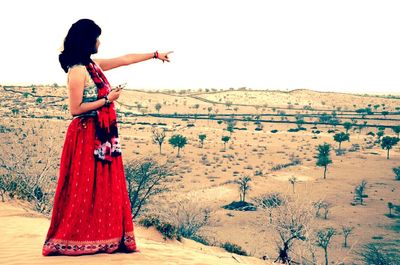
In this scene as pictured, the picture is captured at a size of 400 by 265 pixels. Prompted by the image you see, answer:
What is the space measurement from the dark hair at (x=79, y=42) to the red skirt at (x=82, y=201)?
0.57 metres

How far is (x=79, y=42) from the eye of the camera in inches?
151

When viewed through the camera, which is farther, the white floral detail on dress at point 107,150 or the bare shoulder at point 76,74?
the white floral detail on dress at point 107,150

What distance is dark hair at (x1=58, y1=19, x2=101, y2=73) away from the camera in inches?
150

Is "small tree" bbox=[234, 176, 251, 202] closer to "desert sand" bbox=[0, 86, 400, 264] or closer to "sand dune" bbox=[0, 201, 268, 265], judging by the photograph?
"desert sand" bbox=[0, 86, 400, 264]

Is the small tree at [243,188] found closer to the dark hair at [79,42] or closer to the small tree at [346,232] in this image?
the small tree at [346,232]

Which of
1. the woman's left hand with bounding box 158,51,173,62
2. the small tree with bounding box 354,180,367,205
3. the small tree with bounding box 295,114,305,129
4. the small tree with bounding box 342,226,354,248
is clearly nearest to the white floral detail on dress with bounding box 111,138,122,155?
the woman's left hand with bounding box 158,51,173,62

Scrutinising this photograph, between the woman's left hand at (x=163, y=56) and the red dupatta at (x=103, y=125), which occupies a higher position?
the woman's left hand at (x=163, y=56)

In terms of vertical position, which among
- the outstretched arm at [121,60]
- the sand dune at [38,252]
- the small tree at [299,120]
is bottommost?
the small tree at [299,120]

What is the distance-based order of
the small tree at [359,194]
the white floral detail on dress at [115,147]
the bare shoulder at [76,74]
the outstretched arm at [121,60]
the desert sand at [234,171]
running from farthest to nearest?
the small tree at [359,194] < the desert sand at [234,171] < the outstretched arm at [121,60] < the white floral detail on dress at [115,147] < the bare shoulder at [76,74]

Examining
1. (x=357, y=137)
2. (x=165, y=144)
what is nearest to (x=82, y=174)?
(x=165, y=144)

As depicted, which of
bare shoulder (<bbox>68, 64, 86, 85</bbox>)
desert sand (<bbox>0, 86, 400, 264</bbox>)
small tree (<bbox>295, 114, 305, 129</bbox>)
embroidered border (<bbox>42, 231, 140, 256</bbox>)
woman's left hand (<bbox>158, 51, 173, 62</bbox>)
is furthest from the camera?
small tree (<bbox>295, 114, 305, 129</bbox>)

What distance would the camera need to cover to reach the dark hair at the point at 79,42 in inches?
150

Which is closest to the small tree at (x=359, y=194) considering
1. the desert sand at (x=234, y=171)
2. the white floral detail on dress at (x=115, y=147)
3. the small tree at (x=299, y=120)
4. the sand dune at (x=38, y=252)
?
the desert sand at (x=234, y=171)

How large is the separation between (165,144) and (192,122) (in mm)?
17234
